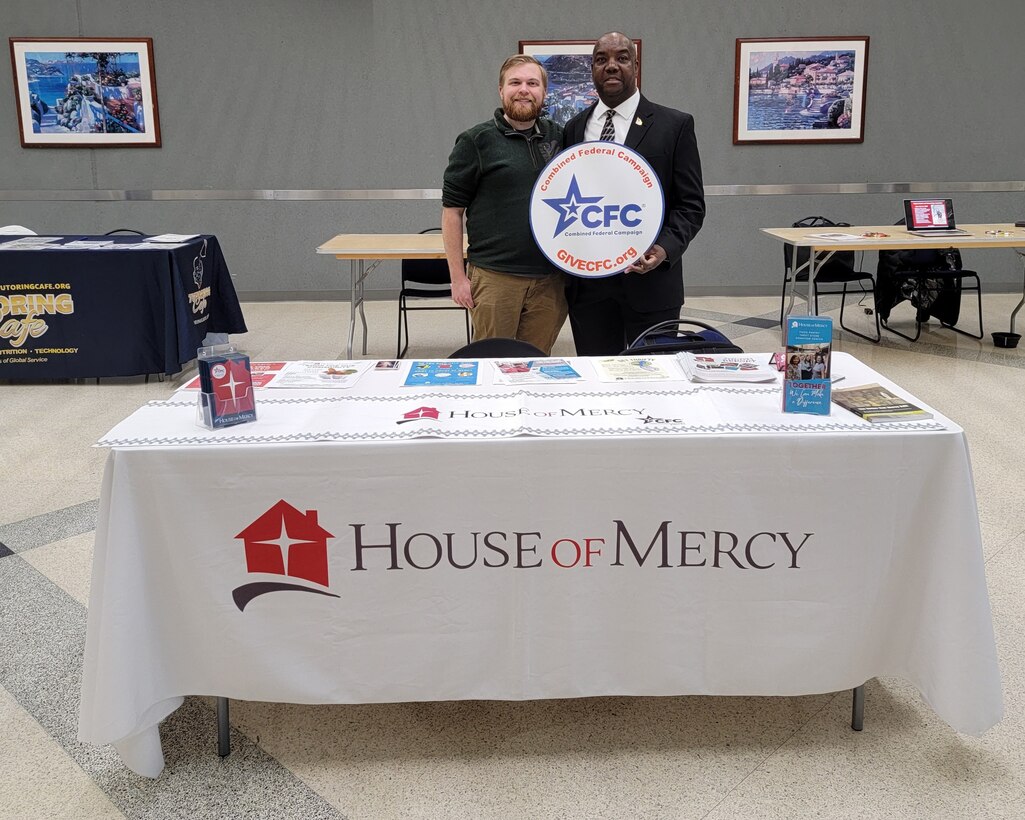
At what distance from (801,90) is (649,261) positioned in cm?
552

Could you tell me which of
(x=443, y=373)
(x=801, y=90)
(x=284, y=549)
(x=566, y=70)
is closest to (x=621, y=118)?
(x=443, y=373)

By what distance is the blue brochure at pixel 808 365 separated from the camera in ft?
6.06

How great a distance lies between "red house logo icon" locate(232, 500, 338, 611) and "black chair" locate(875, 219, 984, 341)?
16.9ft

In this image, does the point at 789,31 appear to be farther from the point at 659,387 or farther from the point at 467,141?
the point at 659,387

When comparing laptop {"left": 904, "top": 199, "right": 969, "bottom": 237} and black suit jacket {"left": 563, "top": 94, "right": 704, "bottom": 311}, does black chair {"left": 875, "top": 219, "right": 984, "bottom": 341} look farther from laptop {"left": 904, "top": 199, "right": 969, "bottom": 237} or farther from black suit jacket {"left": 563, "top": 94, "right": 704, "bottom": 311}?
black suit jacket {"left": 563, "top": 94, "right": 704, "bottom": 311}

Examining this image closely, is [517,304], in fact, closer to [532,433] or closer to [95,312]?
[532,433]

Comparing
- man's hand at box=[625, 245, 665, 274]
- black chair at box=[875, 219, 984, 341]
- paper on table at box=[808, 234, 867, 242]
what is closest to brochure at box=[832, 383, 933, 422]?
man's hand at box=[625, 245, 665, 274]

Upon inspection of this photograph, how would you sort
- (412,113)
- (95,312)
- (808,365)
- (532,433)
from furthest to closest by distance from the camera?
(412,113) → (95,312) → (808,365) → (532,433)

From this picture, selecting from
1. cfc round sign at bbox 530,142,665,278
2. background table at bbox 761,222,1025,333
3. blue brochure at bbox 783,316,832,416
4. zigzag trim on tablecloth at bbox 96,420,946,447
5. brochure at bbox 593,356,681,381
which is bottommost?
zigzag trim on tablecloth at bbox 96,420,946,447

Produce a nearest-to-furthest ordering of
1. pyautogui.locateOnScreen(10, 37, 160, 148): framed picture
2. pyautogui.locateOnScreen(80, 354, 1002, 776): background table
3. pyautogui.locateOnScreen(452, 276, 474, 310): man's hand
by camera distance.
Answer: pyautogui.locateOnScreen(80, 354, 1002, 776): background table → pyautogui.locateOnScreen(452, 276, 474, 310): man's hand → pyautogui.locateOnScreen(10, 37, 160, 148): framed picture

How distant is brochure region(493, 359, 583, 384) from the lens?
224 cm

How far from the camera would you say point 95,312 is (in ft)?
16.0

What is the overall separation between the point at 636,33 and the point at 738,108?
40.6 inches

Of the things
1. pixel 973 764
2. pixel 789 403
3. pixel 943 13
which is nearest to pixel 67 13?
pixel 943 13
